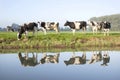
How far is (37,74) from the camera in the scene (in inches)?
754

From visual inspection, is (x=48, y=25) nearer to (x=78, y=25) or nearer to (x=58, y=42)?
(x=78, y=25)

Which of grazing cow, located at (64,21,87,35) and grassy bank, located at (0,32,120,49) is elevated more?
grazing cow, located at (64,21,87,35)

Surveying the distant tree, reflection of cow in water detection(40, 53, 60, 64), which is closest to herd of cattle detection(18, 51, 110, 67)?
reflection of cow in water detection(40, 53, 60, 64)

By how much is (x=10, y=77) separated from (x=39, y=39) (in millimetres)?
21943

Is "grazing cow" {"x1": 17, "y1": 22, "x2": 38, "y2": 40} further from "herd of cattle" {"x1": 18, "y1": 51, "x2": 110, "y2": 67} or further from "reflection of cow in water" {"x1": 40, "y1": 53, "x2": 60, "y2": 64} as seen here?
"herd of cattle" {"x1": 18, "y1": 51, "x2": 110, "y2": 67}

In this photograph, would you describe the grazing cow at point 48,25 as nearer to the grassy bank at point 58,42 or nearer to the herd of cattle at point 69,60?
the grassy bank at point 58,42

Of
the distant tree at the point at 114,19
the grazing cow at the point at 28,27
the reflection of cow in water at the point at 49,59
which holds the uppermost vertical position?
the grazing cow at the point at 28,27

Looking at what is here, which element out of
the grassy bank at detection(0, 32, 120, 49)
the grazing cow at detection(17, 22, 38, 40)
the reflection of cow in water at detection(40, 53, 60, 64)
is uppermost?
the grazing cow at detection(17, 22, 38, 40)

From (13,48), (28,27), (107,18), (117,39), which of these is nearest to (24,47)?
(13,48)

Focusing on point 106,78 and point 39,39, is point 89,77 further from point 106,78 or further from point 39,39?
point 39,39

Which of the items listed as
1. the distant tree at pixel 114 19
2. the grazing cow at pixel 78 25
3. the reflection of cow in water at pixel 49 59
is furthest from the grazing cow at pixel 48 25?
the distant tree at pixel 114 19

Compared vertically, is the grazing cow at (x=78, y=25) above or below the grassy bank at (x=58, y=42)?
above

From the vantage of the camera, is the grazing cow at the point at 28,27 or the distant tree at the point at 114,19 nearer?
the grazing cow at the point at 28,27

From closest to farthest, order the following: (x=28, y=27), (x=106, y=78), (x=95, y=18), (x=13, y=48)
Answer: (x=106, y=78), (x=13, y=48), (x=28, y=27), (x=95, y=18)
